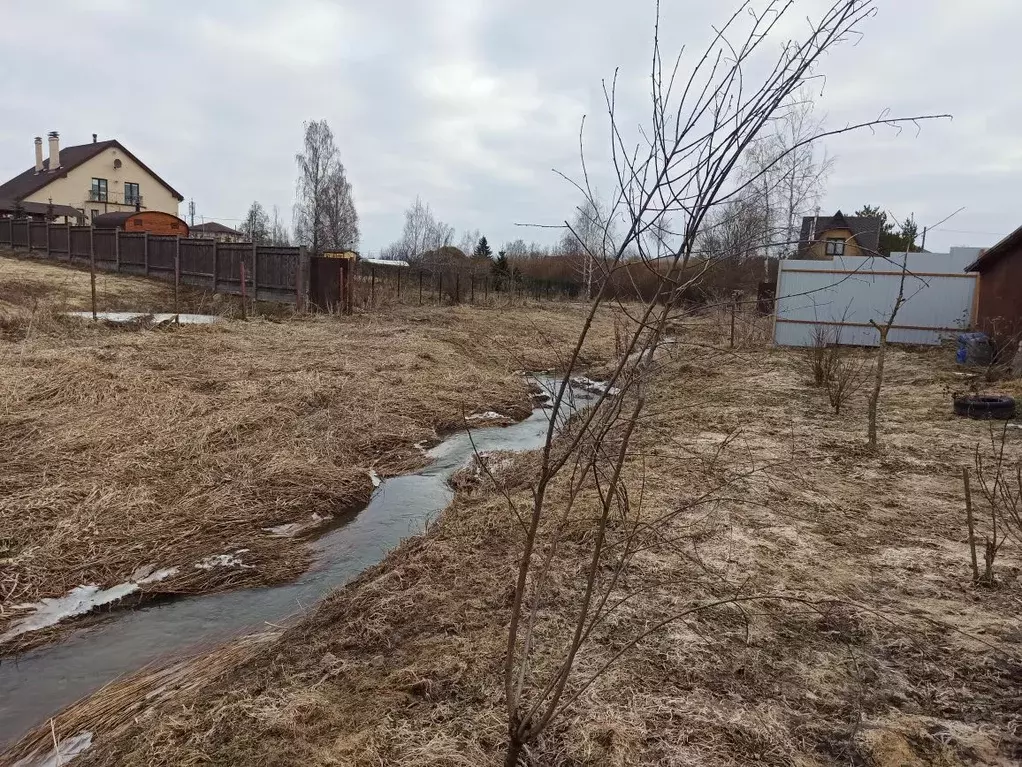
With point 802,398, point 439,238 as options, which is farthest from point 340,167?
point 802,398

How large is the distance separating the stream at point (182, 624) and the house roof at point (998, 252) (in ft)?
41.2

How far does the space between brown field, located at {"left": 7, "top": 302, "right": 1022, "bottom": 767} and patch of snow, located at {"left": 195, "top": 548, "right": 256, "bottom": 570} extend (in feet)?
3.42

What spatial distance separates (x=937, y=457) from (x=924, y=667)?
4.04 meters

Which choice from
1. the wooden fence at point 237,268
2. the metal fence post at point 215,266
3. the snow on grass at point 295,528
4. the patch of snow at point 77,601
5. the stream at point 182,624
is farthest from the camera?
the metal fence post at point 215,266

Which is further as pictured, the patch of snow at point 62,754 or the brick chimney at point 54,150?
the brick chimney at point 54,150

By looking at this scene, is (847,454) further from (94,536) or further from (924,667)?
(94,536)

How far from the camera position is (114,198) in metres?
39.3

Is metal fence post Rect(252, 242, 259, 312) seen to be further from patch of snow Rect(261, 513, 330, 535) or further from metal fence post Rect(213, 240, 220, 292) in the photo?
patch of snow Rect(261, 513, 330, 535)

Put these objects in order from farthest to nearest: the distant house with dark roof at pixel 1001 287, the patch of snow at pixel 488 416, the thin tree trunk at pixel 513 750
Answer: the distant house with dark roof at pixel 1001 287
the patch of snow at pixel 488 416
the thin tree trunk at pixel 513 750

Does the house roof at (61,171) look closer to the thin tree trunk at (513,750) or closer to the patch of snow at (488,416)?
the patch of snow at (488,416)

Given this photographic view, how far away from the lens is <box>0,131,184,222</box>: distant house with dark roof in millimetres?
36625

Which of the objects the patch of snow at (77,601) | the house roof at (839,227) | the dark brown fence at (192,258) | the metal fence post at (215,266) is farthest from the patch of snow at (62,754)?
the metal fence post at (215,266)

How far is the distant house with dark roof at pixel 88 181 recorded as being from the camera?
3662cm

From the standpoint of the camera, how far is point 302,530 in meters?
5.27
